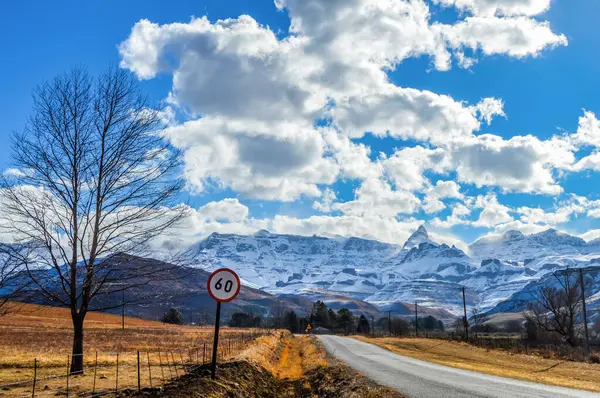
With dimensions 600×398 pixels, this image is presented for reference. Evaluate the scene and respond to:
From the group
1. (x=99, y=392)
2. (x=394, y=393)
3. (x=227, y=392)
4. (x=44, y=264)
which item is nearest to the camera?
(x=99, y=392)

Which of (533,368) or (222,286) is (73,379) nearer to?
(222,286)

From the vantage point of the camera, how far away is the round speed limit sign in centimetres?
1289

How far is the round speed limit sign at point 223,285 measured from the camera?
508 inches

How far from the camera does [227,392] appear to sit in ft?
44.6

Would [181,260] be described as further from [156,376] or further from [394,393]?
[394,393]

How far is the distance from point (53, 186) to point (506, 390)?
1704 centimetres

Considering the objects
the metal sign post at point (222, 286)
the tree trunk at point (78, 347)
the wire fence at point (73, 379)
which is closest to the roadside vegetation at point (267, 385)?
the wire fence at point (73, 379)

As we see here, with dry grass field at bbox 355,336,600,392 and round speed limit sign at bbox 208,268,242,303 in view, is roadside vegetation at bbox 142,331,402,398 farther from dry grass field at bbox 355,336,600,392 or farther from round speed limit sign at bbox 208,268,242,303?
Result: dry grass field at bbox 355,336,600,392

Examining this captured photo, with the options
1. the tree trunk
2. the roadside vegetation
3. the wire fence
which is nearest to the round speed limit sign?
the roadside vegetation

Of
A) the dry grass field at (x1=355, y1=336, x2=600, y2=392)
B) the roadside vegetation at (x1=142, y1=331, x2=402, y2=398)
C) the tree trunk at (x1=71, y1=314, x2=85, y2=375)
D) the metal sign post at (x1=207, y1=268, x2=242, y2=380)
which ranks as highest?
the metal sign post at (x1=207, y1=268, x2=242, y2=380)

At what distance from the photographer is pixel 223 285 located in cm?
1307

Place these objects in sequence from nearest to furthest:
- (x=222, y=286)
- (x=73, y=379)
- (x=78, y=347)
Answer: (x=222, y=286), (x=73, y=379), (x=78, y=347)

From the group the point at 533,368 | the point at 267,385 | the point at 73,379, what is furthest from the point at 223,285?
the point at 533,368

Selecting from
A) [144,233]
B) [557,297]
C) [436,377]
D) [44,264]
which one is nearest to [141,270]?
[144,233]
